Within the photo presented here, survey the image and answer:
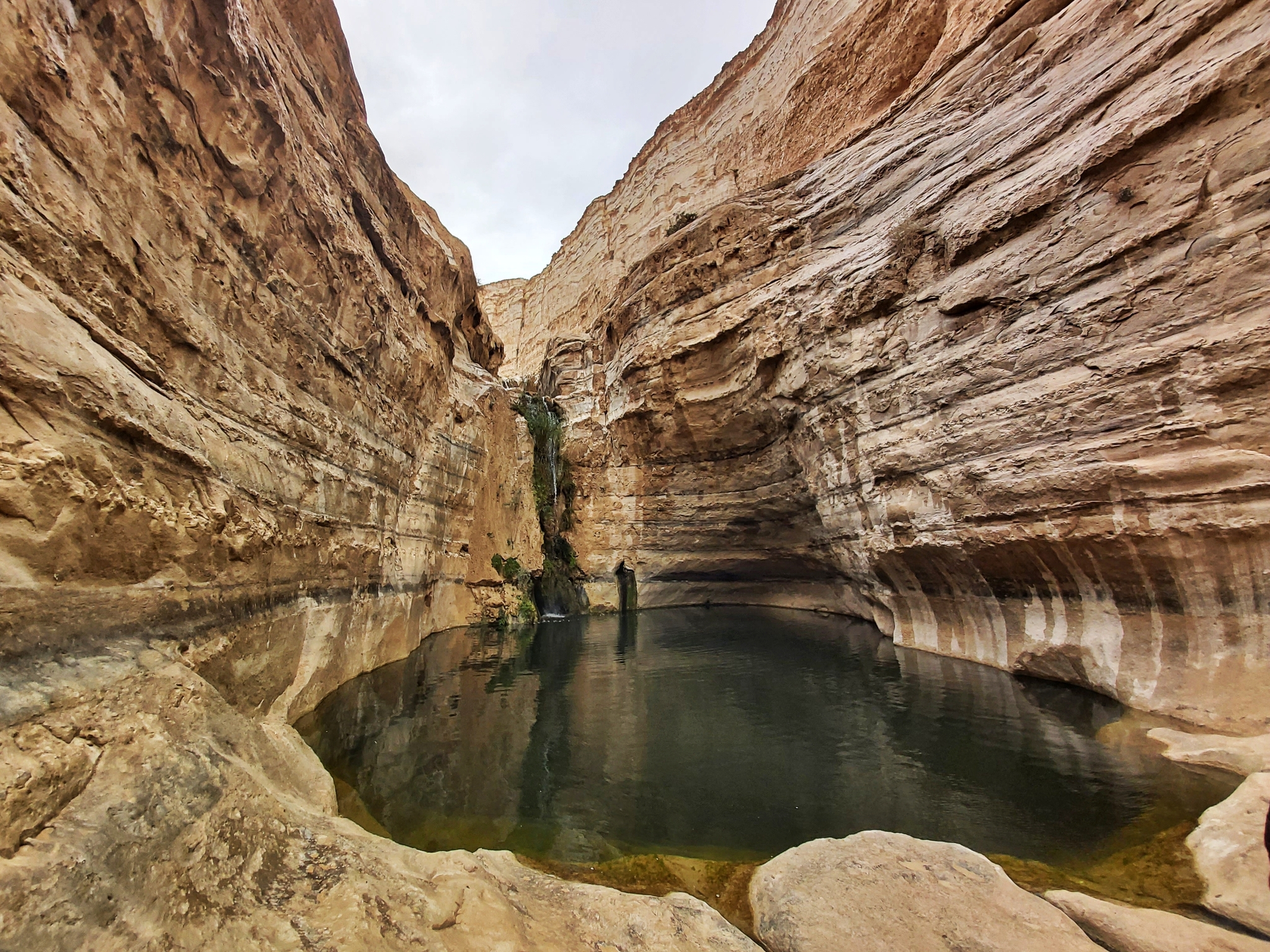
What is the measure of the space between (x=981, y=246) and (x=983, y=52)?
5.52 meters

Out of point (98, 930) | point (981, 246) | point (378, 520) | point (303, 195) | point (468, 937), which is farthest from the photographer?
point (378, 520)

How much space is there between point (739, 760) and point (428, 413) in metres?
10.7

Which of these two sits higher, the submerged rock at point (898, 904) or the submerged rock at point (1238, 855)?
the submerged rock at point (1238, 855)

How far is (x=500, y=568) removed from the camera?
16.6m

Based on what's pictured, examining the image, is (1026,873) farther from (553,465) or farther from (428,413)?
(553,465)

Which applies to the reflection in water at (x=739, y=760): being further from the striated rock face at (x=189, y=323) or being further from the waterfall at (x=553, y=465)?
the waterfall at (x=553, y=465)

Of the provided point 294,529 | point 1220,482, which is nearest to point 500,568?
point 294,529

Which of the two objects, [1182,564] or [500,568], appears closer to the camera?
[1182,564]

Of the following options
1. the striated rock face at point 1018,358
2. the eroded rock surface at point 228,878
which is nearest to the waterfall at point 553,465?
the striated rock face at point 1018,358

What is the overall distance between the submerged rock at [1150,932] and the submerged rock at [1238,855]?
0.75ft

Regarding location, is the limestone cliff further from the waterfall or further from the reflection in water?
the waterfall

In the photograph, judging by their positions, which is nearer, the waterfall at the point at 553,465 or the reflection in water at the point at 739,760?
the reflection in water at the point at 739,760

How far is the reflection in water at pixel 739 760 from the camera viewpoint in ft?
13.2

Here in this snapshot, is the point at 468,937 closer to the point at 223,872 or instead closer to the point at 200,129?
the point at 223,872
